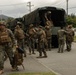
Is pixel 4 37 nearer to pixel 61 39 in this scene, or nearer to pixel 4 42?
pixel 4 42

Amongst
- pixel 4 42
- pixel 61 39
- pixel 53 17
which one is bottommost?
pixel 61 39

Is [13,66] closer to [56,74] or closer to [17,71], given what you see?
[17,71]

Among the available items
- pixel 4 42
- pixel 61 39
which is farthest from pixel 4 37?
pixel 61 39

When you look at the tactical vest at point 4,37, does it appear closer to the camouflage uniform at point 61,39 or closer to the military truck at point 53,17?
the camouflage uniform at point 61,39

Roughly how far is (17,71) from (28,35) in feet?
28.7

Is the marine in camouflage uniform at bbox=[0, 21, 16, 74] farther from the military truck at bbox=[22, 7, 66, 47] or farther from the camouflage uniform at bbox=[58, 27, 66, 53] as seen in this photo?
the military truck at bbox=[22, 7, 66, 47]

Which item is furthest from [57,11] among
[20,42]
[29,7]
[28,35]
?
[29,7]

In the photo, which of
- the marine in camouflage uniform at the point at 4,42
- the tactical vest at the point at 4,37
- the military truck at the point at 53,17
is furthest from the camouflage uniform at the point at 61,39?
the tactical vest at the point at 4,37

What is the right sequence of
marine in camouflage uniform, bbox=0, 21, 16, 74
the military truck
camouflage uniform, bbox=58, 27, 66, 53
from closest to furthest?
marine in camouflage uniform, bbox=0, 21, 16, 74
camouflage uniform, bbox=58, 27, 66, 53
the military truck

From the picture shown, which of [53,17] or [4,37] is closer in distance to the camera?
[4,37]

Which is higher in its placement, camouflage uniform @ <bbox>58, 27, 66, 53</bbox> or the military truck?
the military truck

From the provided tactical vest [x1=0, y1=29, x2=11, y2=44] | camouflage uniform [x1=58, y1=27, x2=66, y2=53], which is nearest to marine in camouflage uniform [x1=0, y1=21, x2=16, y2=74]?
tactical vest [x1=0, y1=29, x2=11, y2=44]

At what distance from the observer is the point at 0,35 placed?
1230 centimetres

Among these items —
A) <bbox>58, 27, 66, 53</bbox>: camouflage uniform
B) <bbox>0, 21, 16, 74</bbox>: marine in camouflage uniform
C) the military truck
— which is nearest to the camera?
<bbox>0, 21, 16, 74</bbox>: marine in camouflage uniform
